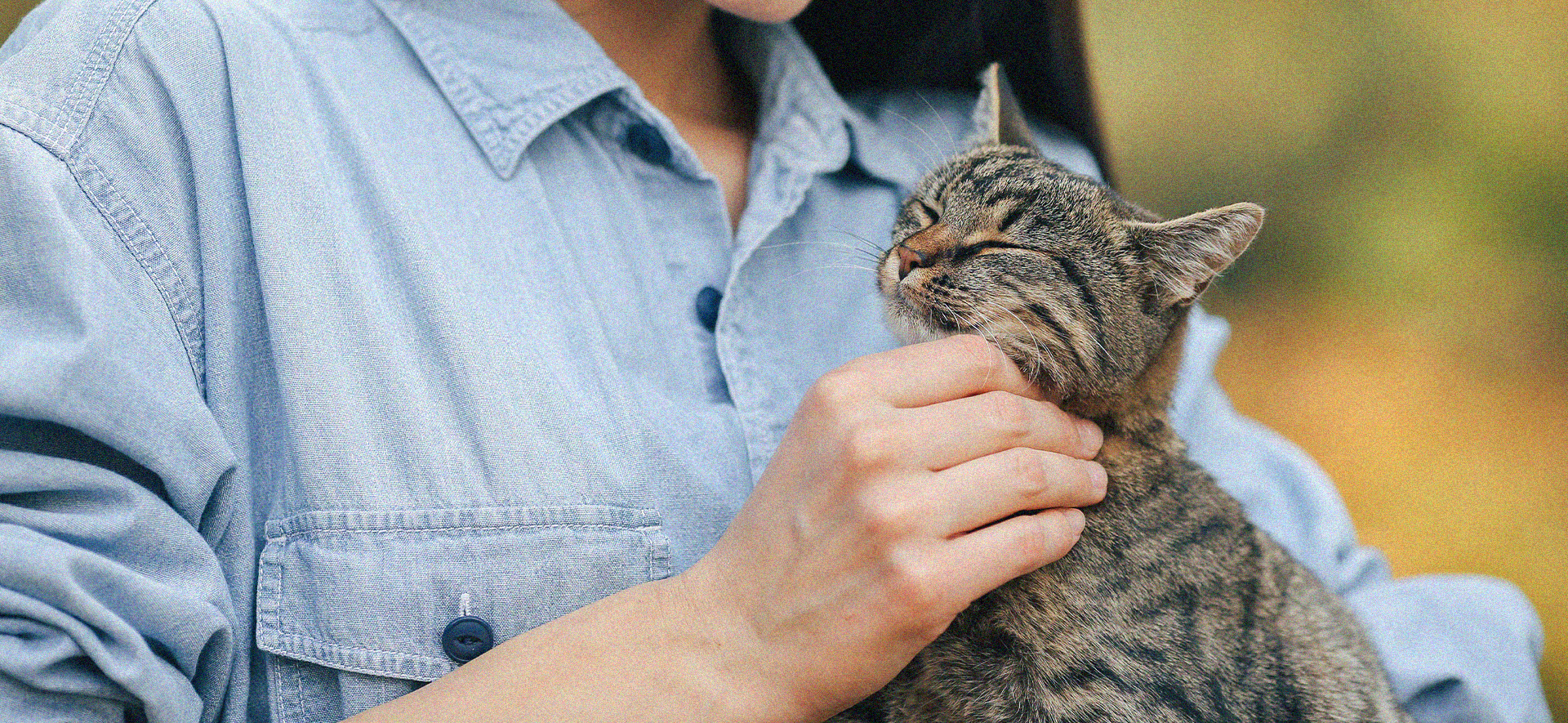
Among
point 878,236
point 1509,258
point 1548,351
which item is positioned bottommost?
point 1548,351

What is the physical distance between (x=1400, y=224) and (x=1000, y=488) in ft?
13.7

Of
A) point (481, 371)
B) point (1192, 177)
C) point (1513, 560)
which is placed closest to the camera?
point (481, 371)

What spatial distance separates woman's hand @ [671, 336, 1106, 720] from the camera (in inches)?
50.6

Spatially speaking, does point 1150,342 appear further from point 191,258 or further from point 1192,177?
point 1192,177

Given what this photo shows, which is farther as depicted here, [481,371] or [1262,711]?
[1262,711]

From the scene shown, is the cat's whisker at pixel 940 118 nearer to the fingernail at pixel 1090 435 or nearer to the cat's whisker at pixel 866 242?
the cat's whisker at pixel 866 242

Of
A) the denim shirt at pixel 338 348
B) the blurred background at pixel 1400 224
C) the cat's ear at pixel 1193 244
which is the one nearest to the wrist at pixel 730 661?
the denim shirt at pixel 338 348

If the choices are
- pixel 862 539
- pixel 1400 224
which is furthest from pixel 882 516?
pixel 1400 224

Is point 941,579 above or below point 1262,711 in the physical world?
above

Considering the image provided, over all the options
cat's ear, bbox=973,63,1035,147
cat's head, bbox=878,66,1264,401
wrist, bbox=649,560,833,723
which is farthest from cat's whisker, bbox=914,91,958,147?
wrist, bbox=649,560,833,723

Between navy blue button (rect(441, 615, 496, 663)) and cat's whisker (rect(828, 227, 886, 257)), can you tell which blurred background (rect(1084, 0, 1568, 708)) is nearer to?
cat's whisker (rect(828, 227, 886, 257))

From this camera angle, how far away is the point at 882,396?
1354 millimetres

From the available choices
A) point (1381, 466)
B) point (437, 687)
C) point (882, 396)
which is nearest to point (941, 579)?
point (882, 396)

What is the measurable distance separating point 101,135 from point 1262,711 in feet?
5.97
